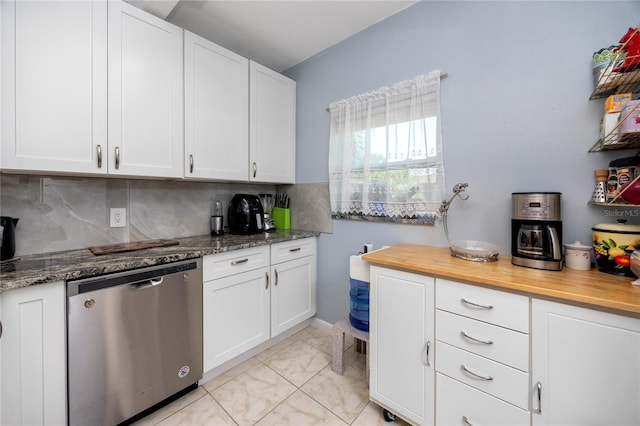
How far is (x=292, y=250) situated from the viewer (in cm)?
216

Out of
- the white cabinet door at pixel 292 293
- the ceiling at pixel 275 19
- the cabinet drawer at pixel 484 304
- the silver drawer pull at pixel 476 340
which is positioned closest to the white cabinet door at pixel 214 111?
the ceiling at pixel 275 19

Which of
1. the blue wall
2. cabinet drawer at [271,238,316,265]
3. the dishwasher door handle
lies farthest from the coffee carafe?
the blue wall

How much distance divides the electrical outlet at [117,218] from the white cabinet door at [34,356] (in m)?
0.72

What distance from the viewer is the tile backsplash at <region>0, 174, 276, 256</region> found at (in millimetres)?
1411

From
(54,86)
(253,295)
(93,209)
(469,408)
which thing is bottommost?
(469,408)

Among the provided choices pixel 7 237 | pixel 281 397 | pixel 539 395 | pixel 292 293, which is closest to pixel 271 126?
pixel 292 293

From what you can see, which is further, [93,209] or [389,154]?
[389,154]

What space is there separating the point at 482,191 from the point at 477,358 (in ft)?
3.04

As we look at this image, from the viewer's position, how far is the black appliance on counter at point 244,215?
215cm

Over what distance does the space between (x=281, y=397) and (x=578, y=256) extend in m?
1.75

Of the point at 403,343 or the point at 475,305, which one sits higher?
the point at 475,305

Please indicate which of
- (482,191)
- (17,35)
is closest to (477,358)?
(482,191)

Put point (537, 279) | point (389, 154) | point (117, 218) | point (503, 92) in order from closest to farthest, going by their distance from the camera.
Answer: point (537, 279)
point (503, 92)
point (117, 218)
point (389, 154)

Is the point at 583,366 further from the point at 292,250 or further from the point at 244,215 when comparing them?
the point at 244,215
